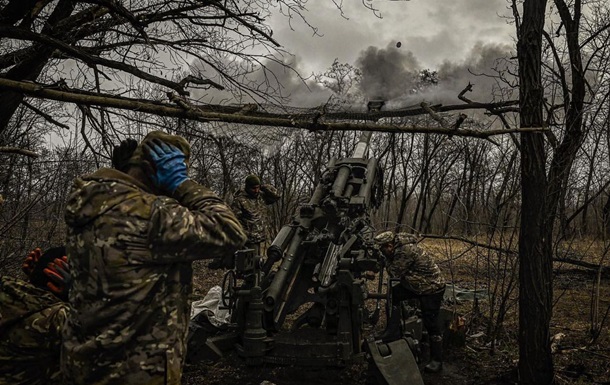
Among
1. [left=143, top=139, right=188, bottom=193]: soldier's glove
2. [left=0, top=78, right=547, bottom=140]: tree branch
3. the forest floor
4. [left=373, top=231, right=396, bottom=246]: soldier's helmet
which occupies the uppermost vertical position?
[left=0, top=78, right=547, bottom=140]: tree branch

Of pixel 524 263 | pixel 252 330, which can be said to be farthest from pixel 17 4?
pixel 524 263

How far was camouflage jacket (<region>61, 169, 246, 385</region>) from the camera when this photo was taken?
91.0 inches

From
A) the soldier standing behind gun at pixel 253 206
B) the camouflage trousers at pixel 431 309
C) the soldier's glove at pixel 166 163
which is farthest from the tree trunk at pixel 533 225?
the soldier standing behind gun at pixel 253 206

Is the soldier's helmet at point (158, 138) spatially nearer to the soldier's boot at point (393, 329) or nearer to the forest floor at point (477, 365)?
the forest floor at point (477, 365)

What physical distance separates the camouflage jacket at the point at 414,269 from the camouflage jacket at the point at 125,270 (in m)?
4.40

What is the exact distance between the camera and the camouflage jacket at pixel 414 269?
640 centimetres

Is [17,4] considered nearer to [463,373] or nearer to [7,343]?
[7,343]

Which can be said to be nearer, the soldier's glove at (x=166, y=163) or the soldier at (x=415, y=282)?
the soldier's glove at (x=166, y=163)

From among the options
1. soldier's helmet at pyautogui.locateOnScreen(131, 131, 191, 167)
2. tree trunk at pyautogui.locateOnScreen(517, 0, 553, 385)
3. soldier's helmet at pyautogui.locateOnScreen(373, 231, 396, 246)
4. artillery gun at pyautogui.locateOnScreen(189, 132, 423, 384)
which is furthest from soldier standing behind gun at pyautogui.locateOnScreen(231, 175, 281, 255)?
soldier's helmet at pyautogui.locateOnScreen(131, 131, 191, 167)

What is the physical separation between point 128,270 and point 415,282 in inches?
184

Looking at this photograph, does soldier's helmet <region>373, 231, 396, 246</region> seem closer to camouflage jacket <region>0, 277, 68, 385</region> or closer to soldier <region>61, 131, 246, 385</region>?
soldier <region>61, 131, 246, 385</region>

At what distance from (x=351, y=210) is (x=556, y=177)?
8.46 feet

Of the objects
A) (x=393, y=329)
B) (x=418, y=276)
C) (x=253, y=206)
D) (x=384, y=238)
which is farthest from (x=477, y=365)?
(x=253, y=206)

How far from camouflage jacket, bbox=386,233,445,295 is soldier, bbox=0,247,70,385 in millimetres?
4504
